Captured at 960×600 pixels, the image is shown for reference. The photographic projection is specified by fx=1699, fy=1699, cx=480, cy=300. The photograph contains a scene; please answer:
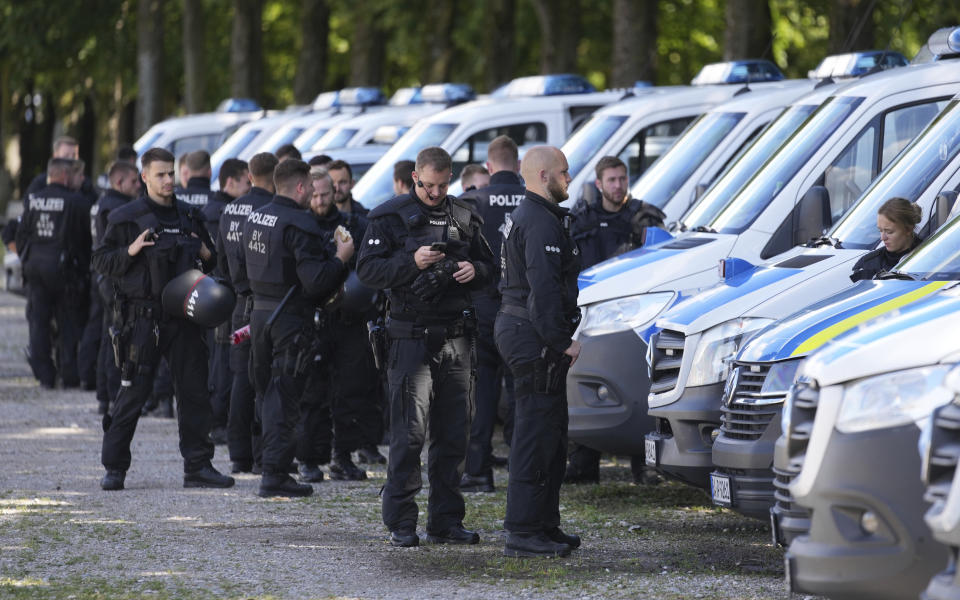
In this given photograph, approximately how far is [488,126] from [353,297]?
5844mm

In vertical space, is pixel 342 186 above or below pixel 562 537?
above

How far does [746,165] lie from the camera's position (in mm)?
10711

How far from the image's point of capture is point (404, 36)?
107ft

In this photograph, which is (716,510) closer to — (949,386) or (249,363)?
(249,363)

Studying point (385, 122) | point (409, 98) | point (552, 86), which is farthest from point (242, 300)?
point (409, 98)

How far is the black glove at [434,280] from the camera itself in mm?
8195

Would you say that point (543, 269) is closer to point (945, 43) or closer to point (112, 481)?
point (112, 481)

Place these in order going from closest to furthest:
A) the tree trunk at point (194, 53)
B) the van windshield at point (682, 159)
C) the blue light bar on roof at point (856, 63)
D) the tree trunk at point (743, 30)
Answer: the van windshield at point (682, 159), the blue light bar on roof at point (856, 63), the tree trunk at point (743, 30), the tree trunk at point (194, 53)

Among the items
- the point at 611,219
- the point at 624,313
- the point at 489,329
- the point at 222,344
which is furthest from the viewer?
the point at 222,344

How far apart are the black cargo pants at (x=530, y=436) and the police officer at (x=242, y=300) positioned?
2693mm

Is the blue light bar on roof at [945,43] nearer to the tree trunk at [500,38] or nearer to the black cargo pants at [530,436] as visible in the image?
the black cargo pants at [530,436]

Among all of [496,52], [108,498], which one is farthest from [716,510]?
[496,52]

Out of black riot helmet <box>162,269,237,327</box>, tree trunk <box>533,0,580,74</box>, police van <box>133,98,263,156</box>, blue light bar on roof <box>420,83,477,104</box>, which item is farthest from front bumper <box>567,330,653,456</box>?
tree trunk <box>533,0,580,74</box>

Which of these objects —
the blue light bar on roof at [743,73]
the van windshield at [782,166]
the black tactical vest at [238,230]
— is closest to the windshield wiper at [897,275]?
the van windshield at [782,166]
